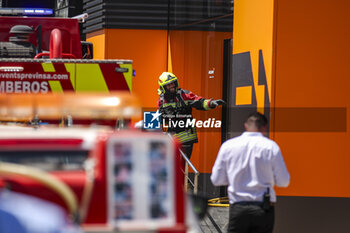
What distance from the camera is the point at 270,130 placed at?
750 cm

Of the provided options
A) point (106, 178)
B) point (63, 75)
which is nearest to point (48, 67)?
point (63, 75)

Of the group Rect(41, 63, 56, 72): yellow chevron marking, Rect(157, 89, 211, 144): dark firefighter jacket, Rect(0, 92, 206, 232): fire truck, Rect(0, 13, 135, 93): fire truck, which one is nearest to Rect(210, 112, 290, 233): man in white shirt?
Rect(0, 13, 135, 93): fire truck

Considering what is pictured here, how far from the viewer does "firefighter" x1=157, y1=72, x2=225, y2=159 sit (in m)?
10.2

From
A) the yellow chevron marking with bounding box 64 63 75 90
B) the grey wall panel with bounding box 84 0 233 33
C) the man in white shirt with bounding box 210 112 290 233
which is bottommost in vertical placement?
the man in white shirt with bounding box 210 112 290 233

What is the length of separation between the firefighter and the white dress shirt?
4412 mm

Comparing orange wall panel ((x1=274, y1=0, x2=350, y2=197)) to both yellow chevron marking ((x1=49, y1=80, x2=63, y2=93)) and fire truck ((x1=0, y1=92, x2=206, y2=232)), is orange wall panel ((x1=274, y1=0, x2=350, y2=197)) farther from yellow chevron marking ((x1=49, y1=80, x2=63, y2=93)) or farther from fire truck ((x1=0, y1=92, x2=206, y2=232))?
fire truck ((x1=0, y1=92, x2=206, y2=232))

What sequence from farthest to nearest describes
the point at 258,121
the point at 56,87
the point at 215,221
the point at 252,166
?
the point at 215,221 < the point at 56,87 < the point at 258,121 < the point at 252,166

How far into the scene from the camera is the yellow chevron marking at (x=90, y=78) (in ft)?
23.9

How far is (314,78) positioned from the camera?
7.46 meters

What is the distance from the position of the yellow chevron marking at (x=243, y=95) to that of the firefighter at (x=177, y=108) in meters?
1.81

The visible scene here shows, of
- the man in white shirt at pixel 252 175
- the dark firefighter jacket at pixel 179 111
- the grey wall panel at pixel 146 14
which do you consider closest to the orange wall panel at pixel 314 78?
the man in white shirt at pixel 252 175

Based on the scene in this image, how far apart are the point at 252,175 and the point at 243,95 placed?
2645 millimetres

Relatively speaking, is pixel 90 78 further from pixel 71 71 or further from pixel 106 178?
pixel 106 178

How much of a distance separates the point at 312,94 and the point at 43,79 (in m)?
2.94
